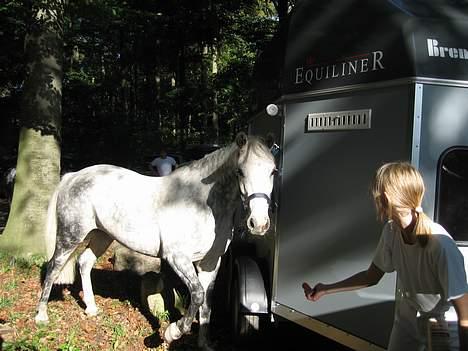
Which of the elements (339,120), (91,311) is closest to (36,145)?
(91,311)

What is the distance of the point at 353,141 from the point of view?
13.0 ft

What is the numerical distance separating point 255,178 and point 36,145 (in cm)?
494

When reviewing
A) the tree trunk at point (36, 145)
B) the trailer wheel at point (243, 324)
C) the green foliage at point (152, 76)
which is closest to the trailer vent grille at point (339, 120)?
the trailer wheel at point (243, 324)

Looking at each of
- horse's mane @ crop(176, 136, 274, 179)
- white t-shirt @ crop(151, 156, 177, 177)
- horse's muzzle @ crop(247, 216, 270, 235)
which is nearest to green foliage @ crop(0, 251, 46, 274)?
horse's mane @ crop(176, 136, 274, 179)

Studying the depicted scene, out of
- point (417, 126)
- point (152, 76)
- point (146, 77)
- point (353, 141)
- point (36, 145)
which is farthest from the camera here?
point (146, 77)

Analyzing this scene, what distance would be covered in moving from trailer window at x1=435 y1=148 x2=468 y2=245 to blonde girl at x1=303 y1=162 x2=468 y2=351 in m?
1.13

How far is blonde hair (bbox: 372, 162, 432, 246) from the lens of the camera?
2389 millimetres

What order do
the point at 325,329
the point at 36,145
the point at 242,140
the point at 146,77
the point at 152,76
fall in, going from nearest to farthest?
the point at 325,329 < the point at 242,140 < the point at 36,145 < the point at 152,76 < the point at 146,77

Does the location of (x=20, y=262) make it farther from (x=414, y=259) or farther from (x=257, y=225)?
(x=414, y=259)

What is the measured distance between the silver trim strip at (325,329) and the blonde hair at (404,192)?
→ 1.52 m

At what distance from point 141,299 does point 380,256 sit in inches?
162

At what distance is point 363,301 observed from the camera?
3832 millimetres

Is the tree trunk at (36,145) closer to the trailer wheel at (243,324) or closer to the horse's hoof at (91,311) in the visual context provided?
the horse's hoof at (91,311)

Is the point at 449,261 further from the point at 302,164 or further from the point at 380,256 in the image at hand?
the point at 302,164
